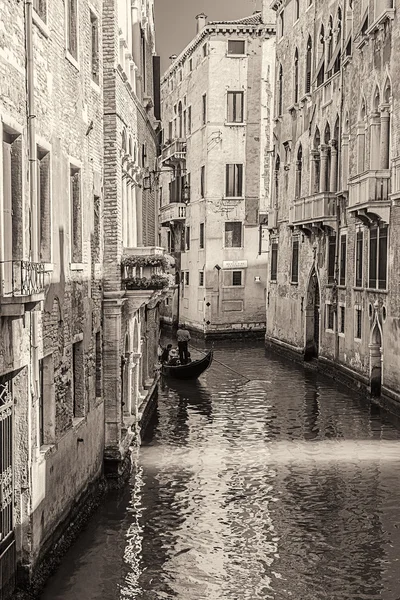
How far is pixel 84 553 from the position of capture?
27.8 feet

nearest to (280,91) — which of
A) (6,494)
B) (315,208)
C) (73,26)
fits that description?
(315,208)

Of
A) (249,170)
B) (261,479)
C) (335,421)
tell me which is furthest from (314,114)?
(261,479)

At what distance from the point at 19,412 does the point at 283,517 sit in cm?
445

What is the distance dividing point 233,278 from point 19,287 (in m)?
26.3

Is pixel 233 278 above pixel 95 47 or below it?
below

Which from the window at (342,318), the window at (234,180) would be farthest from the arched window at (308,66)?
the window at (342,318)

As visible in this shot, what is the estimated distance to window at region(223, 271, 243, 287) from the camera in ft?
107

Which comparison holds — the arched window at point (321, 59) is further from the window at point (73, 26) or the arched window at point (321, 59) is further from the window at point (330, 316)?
the window at point (73, 26)

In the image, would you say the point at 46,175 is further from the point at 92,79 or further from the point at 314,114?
the point at 314,114

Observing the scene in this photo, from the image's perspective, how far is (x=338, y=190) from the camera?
73.7 ft

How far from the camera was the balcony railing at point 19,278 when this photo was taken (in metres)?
6.07

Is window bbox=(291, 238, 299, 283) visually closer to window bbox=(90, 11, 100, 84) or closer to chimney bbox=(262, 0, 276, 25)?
chimney bbox=(262, 0, 276, 25)

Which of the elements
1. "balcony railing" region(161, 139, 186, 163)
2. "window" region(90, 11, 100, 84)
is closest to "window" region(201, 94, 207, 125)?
"balcony railing" region(161, 139, 186, 163)

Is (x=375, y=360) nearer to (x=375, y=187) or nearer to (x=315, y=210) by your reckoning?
(x=375, y=187)
